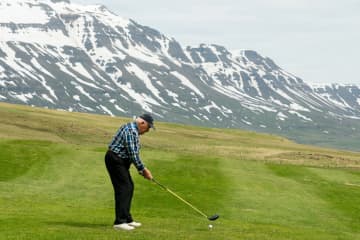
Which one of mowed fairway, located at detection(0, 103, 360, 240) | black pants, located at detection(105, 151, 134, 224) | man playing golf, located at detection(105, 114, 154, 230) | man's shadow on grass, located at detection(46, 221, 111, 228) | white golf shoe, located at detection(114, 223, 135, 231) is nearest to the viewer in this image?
white golf shoe, located at detection(114, 223, 135, 231)

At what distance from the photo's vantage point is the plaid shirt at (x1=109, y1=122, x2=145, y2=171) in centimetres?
1908

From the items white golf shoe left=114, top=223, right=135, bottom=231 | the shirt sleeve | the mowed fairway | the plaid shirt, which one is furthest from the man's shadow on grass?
the shirt sleeve

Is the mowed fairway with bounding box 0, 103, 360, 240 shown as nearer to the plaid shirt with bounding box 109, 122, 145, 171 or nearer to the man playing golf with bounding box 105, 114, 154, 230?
the man playing golf with bounding box 105, 114, 154, 230

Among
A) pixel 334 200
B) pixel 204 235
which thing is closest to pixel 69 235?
pixel 204 235

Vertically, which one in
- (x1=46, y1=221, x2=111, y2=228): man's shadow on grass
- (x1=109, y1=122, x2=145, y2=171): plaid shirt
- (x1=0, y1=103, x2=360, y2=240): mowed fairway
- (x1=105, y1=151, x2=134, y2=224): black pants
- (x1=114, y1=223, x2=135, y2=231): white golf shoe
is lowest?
(x1=0, y1=103, x2=360, y2=240): mowed fairway

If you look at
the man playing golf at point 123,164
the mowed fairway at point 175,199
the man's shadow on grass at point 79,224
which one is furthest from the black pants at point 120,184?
the man's shadow on grass at point 79,224

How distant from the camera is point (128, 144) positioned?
19109 mm

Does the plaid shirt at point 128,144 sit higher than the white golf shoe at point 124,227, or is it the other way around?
the plaid shirt at point 128,144

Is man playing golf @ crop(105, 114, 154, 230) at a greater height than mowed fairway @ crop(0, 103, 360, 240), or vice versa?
man playing golf @ crop(105, 114, 154, 230)

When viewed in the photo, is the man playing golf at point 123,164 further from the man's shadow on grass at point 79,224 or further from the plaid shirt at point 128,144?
the man's shadow on grass at point 79,224

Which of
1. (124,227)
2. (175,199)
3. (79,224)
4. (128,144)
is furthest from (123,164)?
(175,199)

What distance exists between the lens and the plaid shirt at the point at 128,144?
62.6ft

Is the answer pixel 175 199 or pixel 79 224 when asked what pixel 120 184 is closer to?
pixel 79 224

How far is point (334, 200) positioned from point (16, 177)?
60.4ft
